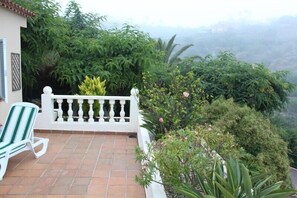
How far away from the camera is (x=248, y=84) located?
9.36m

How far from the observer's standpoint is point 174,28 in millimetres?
22547

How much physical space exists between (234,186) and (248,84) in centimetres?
752

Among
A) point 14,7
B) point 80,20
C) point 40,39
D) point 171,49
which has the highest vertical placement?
point 80,20

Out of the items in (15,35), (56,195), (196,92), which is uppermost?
(15,35)

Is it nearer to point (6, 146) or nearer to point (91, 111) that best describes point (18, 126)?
point (6, 146)

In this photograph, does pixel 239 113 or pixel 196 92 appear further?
pixel 239 113

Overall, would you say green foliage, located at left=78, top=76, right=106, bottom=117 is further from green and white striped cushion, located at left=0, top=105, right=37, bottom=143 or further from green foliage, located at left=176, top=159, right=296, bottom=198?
green foliage, located at left=176, top=159, right=296, bottom=198

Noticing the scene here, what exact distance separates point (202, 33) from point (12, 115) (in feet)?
61.7

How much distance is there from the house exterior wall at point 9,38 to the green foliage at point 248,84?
5.69 meters

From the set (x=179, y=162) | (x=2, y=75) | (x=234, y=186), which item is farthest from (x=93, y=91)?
(x=234, y=186)

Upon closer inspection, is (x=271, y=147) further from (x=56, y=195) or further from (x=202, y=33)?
(x=202, y=33)

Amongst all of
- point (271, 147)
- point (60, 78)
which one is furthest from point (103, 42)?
point (271, 147)

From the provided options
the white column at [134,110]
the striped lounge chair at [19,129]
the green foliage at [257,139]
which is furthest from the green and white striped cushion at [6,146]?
the green foliage at [257,139]

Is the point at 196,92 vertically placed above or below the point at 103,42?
below
